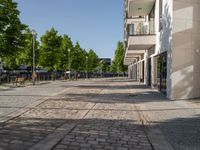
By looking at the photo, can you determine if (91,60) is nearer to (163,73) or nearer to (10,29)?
(10,29)

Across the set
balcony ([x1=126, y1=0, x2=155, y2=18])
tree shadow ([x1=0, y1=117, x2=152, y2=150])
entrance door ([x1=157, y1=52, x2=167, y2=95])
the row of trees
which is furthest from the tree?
tree shadow ([x1=0, y1=117, x2=152, y2=150])

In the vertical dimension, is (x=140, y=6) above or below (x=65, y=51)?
above

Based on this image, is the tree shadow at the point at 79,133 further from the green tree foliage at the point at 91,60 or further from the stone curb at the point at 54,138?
the green tree foliage at the point at 91,60

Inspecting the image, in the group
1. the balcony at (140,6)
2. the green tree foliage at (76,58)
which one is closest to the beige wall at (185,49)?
the balcony at (140,6)

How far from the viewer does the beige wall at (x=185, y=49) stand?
53.6 feet

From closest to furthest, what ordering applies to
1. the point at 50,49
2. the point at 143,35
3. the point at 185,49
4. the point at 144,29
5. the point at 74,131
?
1. the point at 74,131
2. the point at 185,49
3. the point at 143,35
4. the point at 144,29
5. the point at 50,49

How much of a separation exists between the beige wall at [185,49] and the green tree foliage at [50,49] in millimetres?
33523

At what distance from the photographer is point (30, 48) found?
46.3 meters

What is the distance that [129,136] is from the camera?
7602 mm

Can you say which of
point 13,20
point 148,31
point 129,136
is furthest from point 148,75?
point 129,136

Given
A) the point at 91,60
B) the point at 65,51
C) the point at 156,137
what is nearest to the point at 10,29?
the point at 156,137

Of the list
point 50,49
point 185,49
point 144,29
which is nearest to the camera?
point 185,49

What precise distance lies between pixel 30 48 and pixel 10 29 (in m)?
19.9

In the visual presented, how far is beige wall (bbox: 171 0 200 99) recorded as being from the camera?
53.6 feet
